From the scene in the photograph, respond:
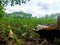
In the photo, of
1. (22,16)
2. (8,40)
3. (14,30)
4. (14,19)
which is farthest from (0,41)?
(22,16)

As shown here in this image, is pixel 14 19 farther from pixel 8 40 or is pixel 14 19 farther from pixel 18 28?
pixel 8 40

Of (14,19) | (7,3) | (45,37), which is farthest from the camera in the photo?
(14,19)

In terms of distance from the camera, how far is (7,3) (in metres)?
9.94

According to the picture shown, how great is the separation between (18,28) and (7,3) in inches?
42.5

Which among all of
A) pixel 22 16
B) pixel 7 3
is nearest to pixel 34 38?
pixel 7 3

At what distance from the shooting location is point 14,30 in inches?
366

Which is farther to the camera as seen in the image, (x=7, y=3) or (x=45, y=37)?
(x=7, y=3)

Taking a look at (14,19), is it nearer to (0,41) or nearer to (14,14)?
Result: (14,14)

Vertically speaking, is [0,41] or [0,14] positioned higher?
[0,14]

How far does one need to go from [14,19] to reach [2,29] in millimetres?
1790

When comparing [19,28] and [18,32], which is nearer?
[18,32]

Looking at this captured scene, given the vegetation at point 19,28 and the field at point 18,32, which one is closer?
the field at point 18,32

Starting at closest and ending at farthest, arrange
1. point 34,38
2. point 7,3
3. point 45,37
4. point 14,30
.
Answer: point 45,37, point 34,38, point 14,30, point 7,3

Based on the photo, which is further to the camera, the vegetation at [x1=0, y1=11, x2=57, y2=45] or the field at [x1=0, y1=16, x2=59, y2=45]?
the vegetation at [x1=0, y1=11, x2=57, y2=45]
